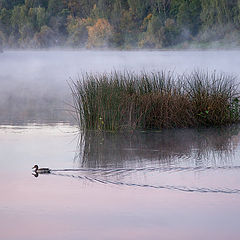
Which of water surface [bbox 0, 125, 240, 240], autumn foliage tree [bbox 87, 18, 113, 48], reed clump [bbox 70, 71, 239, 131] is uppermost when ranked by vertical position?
autumn foliage tree [bbox 87, 18, 113, 48]

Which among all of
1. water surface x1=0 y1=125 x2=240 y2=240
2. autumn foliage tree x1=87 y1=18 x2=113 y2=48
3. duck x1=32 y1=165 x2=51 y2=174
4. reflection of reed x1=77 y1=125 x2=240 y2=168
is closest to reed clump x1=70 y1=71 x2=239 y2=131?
reflection of reed x1=77 y1=125 x2=240 y2=168

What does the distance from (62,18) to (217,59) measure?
11.2m

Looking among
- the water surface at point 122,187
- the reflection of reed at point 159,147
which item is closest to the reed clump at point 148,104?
the reflection of reed at point 159,147

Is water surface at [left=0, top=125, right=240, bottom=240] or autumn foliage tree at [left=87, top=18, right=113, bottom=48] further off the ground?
autumn foliage tree at [left=87, top=18, right=113, bottom=48]

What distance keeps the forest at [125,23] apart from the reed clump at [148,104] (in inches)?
1025

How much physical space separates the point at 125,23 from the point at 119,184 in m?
32.7

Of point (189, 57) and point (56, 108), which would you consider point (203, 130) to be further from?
point (189, 57)

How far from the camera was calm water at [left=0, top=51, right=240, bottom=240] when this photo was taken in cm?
491

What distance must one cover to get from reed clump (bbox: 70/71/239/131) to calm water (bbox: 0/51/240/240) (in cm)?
22

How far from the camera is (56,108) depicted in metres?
13.1

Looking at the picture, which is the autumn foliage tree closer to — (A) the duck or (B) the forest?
(B) the forest

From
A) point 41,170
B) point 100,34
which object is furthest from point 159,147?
point 100,34

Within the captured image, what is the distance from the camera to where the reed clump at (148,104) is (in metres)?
9.12

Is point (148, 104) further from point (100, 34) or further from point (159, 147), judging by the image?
point (100, 34)
